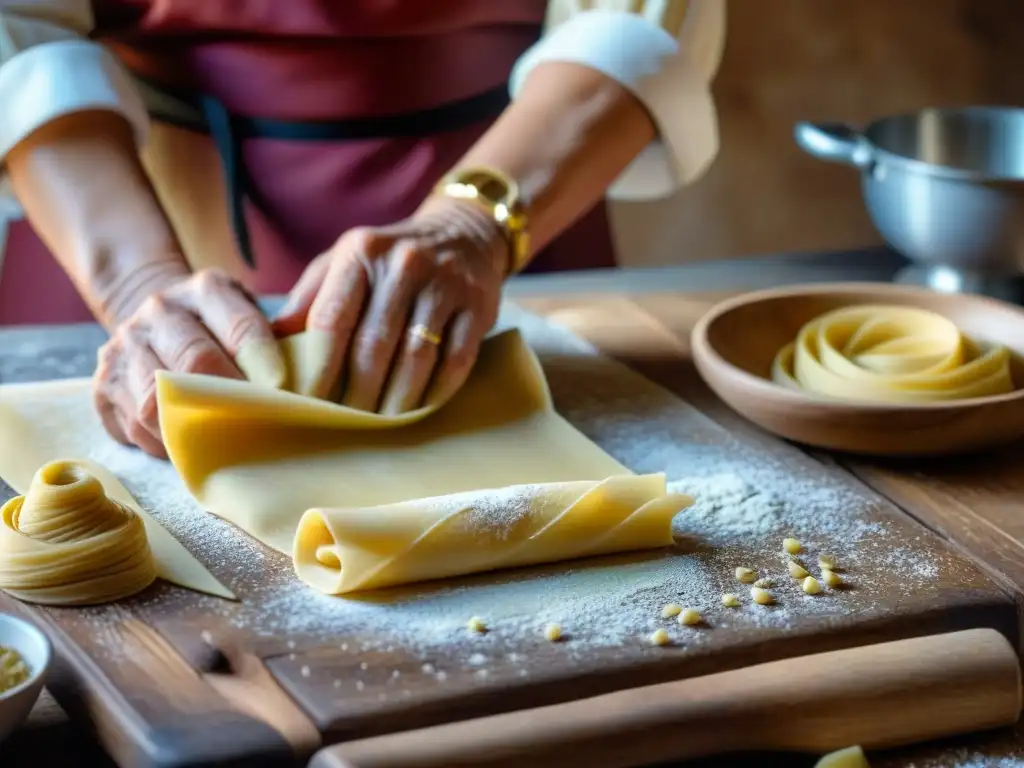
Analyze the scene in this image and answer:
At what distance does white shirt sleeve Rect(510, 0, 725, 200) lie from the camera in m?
1.68

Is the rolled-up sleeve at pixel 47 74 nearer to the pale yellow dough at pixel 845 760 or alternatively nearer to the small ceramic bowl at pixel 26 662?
the small ceramic bowl at pixel 26 662

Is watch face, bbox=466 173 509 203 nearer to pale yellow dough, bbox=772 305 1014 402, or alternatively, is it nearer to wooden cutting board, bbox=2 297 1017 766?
pale yellow dough, bbox=772 305 1014 402

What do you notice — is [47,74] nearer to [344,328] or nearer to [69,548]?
[344,328]

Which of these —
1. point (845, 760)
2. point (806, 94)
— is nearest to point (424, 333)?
point (845, 760)

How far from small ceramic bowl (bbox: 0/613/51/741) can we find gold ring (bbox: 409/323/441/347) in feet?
1.82

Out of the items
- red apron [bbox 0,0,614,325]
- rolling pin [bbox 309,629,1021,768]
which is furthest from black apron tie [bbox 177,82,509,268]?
rolling pin [bbox 309,629,1021,768]

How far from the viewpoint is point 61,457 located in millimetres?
1324

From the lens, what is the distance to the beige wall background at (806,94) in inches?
125

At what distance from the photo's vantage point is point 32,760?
0.94 meters

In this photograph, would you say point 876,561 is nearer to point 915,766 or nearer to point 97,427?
point 915,766

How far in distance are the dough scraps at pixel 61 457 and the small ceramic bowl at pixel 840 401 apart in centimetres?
56

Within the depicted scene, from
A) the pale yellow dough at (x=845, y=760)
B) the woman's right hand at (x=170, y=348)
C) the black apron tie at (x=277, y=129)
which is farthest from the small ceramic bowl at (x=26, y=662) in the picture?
the black apron tie at (x=277, y=129)

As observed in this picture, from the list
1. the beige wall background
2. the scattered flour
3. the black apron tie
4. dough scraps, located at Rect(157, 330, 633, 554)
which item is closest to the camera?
the scattered flour

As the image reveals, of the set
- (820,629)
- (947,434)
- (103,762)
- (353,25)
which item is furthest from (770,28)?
(103,762)
